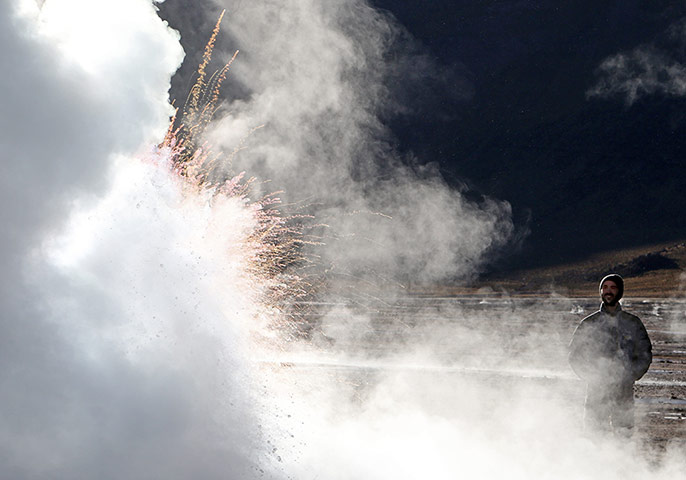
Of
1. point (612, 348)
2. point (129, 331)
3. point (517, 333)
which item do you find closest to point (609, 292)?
point (612, 348)

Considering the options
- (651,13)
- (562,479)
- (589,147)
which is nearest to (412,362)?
(562,479)

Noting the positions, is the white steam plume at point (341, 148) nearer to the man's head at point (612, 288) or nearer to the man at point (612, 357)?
the man at point (612, 357)

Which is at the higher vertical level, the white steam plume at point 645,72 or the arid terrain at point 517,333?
the white steam plume at point 645,72

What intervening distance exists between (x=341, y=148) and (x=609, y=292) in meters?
51.2

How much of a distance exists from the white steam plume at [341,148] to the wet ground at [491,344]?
13.6 metres

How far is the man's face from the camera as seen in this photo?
7977mm

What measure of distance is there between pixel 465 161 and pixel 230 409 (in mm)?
Answer: 55186

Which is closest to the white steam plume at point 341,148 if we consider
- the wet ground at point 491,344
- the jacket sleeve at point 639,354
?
the wet ground at point 491,344

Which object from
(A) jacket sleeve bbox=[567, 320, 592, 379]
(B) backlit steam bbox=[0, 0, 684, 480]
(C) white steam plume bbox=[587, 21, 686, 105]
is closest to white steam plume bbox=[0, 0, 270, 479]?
(B) backlit steam bbox=[0, 0, 684, 480]

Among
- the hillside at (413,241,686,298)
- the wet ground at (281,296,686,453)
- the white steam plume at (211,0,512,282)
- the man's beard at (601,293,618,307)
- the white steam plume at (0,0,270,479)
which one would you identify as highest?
the white steam plume at (211,0,512,282)

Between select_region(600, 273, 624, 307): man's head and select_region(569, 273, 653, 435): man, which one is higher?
select_region(600, 273, 624, 307): man's head

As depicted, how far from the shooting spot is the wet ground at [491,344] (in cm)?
1477

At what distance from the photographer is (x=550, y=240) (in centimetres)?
5041

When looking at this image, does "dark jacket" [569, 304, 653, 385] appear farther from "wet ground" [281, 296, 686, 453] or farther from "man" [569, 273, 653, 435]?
"wet ground" [281, 296, 686, 453]
